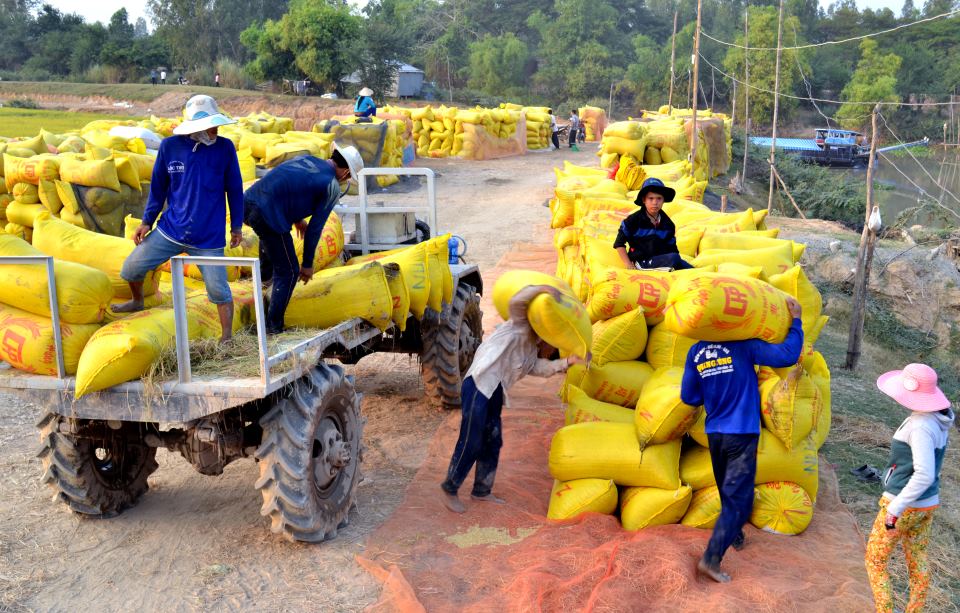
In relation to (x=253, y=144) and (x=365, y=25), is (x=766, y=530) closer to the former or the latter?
(x=253, y=144)

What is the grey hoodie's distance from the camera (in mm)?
3705

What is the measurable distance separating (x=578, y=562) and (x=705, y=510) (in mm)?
855

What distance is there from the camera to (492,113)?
26.7 m

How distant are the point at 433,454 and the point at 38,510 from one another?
2.37 metres

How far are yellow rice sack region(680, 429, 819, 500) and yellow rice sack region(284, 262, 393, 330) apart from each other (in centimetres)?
198

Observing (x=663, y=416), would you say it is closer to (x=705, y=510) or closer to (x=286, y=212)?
(x=705, y=510)

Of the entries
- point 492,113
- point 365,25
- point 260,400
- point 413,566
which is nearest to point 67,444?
point 260,400

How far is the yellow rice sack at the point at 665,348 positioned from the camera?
547 cm

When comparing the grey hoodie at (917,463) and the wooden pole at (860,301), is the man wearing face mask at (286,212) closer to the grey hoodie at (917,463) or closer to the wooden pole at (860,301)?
the grey hoodie at (917,463)

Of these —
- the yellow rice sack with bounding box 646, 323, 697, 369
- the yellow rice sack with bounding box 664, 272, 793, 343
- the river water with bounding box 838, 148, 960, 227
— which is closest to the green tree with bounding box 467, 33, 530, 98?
the river water with bounding box 838, 148, 960, 227

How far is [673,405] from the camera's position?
477 centimetres

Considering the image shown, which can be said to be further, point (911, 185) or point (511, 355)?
point (911, 185)

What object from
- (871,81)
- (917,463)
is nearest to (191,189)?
(917,463)

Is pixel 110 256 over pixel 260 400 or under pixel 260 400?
over
